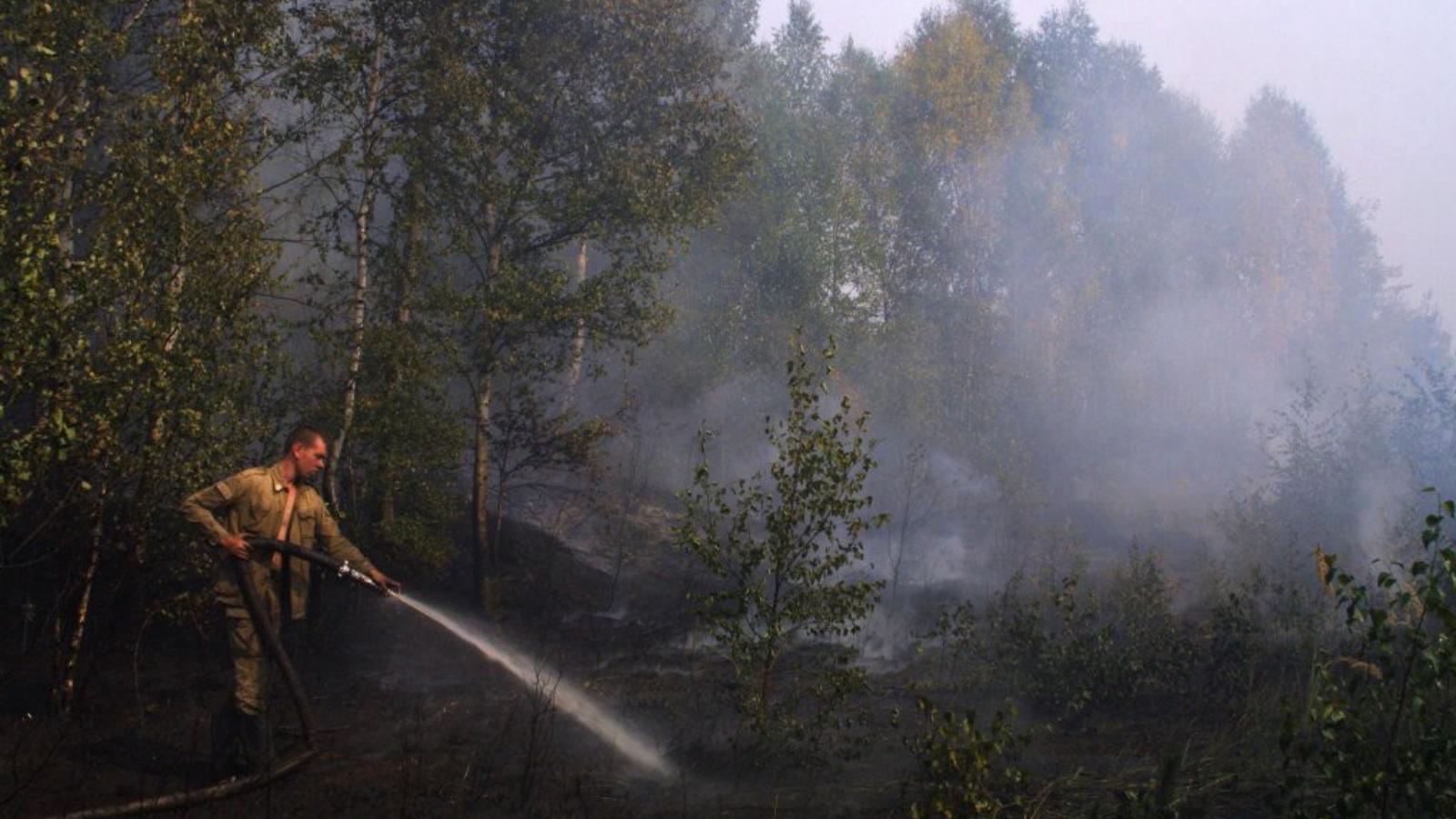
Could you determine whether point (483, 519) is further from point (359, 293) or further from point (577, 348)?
point (359, 293)

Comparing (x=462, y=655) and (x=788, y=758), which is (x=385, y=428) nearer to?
(x=462, y=655)

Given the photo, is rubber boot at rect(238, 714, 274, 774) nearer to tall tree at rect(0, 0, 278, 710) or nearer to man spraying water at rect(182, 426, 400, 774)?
man spraying water at rect(182, 426, 400, 774)

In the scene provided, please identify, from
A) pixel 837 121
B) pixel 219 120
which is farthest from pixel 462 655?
pixel 837 121

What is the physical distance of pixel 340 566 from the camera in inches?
277

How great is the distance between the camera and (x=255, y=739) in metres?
6.84

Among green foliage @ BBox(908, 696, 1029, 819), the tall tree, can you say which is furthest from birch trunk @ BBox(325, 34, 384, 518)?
green foliage @ BBox(908, 696, 1029, 819)

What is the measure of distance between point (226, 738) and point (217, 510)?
59.6 inches

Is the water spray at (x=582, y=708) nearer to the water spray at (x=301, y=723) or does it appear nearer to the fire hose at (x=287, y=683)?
the water spray at (x=301, y=723)

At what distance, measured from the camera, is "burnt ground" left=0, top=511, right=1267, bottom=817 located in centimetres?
673

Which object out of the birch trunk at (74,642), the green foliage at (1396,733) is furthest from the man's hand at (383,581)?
the green foliage at (1396,733)

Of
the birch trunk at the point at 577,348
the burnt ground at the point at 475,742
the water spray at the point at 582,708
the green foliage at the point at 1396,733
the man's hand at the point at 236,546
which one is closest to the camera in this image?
the green foliage at the point at 1396,733

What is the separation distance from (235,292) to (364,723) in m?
3.94

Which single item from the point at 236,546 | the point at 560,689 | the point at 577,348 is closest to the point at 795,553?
the point at 560,689

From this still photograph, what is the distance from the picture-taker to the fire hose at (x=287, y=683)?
19.9ft
